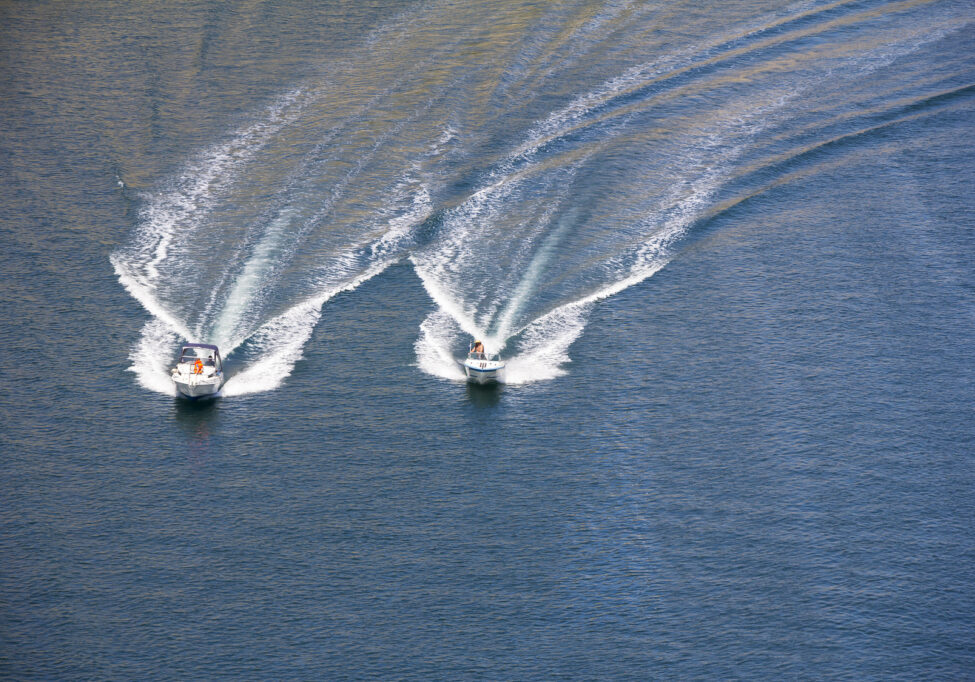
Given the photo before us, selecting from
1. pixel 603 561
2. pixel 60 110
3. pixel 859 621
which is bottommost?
pixel 859 621

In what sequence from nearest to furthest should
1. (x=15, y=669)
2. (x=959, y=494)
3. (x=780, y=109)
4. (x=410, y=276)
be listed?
(x=15, y=669), (x=959, y=494), (x=410, y=276), (x=780, y=109)

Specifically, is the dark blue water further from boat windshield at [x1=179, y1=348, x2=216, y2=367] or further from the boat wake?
boat windshield at [x1=179, y1=348, x2=216, y2=367]

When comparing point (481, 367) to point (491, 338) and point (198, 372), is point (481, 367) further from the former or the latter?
point (198, 372)

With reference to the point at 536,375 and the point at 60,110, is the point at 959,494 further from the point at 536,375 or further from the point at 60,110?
the point at 60,110

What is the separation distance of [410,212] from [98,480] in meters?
27.7

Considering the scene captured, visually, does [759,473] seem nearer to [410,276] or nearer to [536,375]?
[536,375]

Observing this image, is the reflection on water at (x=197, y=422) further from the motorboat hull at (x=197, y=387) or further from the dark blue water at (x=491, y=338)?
the motorboat hull at (x=197, y=387)

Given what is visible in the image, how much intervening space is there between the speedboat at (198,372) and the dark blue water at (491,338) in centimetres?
135

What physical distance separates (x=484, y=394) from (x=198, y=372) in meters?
15.2

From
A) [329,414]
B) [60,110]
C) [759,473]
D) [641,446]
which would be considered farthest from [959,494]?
[60,110]

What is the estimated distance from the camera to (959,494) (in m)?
57.8

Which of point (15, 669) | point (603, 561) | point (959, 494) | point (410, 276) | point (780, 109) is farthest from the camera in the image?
point (780, 109)

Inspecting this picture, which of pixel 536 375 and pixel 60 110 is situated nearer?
pixel 536 375

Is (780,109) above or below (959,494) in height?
above
